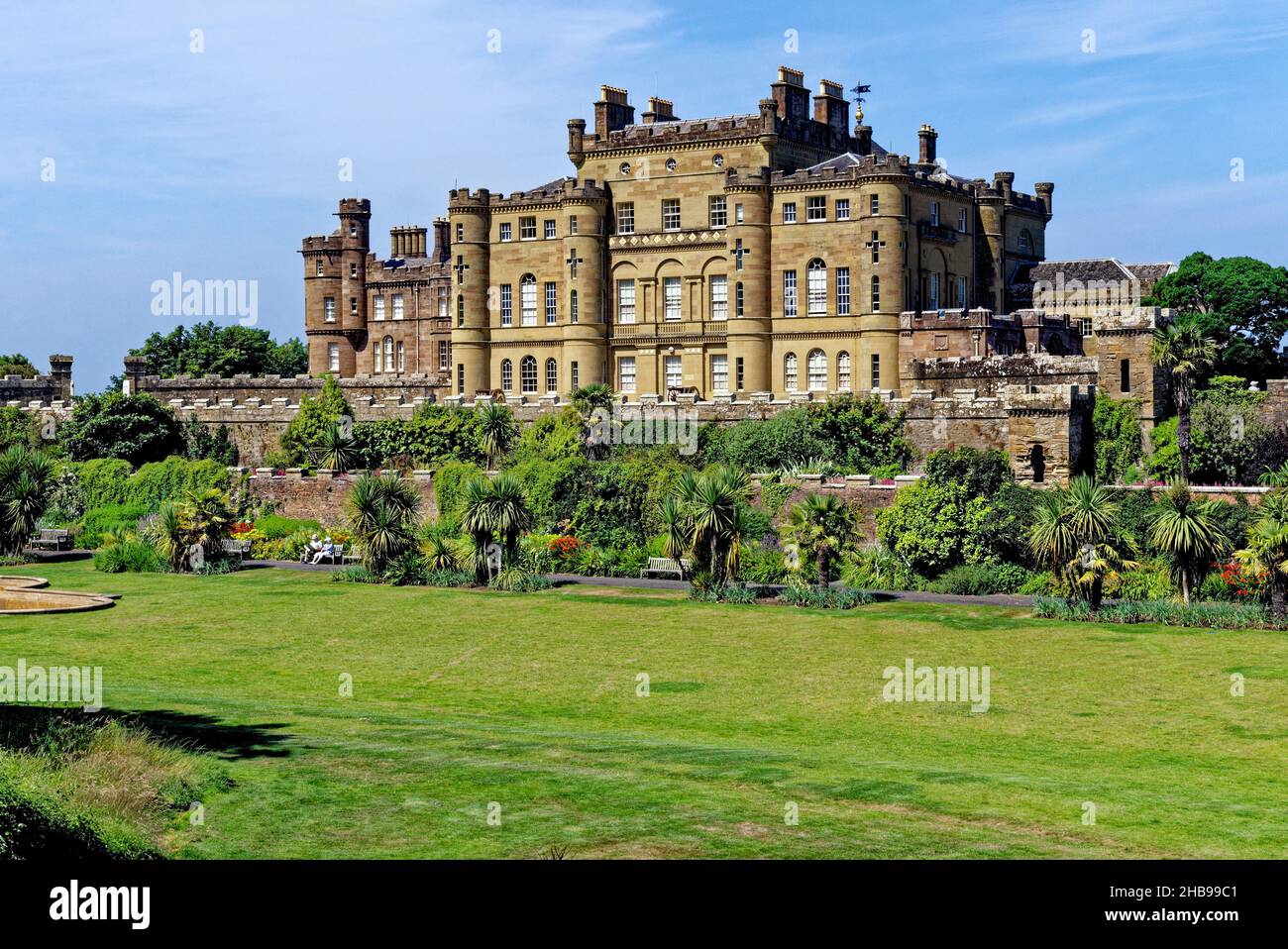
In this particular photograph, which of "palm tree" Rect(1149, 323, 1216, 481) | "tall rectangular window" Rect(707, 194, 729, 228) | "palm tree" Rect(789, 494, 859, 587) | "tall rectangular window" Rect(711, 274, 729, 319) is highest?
"tall rectangular window" Rect(707, 194, 729, 228)

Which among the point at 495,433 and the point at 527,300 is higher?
the point at 527,300

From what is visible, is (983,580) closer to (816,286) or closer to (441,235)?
(816,286)

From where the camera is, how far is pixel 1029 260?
261 feet

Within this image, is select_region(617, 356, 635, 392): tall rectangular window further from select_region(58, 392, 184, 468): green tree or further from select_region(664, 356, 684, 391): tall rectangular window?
select_region(58, 392, 184, 468): green tree

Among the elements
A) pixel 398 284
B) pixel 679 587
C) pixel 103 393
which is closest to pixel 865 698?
pixel 679 587

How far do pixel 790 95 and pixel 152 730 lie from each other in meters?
54.1

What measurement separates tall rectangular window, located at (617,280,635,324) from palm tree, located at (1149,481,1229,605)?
1407 inches

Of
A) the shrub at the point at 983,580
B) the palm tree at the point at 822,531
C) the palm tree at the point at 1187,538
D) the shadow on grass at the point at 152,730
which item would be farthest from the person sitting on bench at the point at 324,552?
the shadow on grass at the point at 152,730

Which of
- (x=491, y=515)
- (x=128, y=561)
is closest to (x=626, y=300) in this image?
(x=491, y=515)

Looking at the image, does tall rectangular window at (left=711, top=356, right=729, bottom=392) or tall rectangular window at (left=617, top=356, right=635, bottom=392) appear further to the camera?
tall rectangular window at (left=617, top=356, right=635, bottom=392)

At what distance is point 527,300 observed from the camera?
245 feet

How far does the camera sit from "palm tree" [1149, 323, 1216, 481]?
5694 cm

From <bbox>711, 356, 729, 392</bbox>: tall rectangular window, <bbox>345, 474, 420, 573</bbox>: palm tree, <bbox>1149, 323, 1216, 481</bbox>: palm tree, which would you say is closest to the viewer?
<bbox>345, 474, 420, 573</bbox>: palm tree


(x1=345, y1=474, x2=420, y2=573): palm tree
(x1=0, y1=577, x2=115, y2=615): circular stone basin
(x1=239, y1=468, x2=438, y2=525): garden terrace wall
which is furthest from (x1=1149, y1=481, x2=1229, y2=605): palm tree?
(x1=239, y1=468, x2=438, y2=525): garden terrace wall
